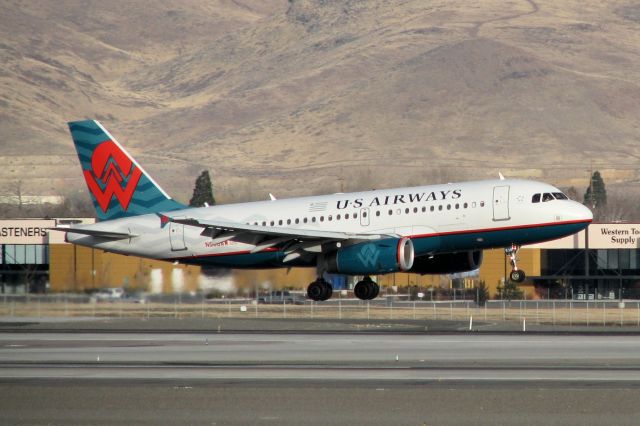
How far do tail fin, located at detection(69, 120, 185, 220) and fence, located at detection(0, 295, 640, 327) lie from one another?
5150 mm

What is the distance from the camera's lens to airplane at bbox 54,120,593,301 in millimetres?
68062

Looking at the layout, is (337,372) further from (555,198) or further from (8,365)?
(555,198)

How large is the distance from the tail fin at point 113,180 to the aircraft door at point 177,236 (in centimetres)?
271

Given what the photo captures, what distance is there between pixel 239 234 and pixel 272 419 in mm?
33534

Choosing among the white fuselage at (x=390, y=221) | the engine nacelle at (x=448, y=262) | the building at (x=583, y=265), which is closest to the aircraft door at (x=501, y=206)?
the white fuselage at (x=390, y=221)

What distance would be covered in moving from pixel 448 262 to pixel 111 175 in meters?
19.9

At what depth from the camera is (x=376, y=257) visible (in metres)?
68.8

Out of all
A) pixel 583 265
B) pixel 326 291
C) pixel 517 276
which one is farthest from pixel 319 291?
pixel 583 265

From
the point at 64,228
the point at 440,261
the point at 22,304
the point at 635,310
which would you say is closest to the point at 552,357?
the point at 440,261

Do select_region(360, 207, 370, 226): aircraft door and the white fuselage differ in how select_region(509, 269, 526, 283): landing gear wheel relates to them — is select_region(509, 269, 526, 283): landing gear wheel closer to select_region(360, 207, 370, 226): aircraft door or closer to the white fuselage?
the white fuselage

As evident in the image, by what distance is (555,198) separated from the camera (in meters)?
68.2

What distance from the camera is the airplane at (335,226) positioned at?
223 ft

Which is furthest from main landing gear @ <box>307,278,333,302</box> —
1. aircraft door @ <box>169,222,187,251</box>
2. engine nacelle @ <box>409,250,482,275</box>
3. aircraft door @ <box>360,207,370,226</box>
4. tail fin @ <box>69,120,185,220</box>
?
tail fin @ <box>69,120,185,220</box>

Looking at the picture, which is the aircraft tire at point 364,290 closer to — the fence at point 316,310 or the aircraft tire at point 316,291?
the aircraft tire at point 316,291
